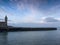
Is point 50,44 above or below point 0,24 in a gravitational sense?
below

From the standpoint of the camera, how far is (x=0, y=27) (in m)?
8.01

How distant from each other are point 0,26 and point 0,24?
1.15ft

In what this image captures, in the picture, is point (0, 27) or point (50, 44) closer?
point (50, 44)

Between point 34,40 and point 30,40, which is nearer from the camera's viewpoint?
point 30,40

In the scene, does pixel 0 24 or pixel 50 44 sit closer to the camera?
pixel 50 44

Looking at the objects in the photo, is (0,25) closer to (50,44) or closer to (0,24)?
(0,24)

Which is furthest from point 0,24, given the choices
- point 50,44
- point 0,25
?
point 50,44

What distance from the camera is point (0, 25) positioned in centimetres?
806

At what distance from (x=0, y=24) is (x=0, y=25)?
0.18m

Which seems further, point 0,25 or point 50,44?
point 0,25

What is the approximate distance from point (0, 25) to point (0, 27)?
0.52 feet

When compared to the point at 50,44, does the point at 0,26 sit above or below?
above

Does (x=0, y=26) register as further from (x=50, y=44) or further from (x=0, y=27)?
(x=50, y=44)

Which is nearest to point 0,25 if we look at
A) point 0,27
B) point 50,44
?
point 0,27
